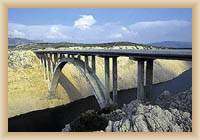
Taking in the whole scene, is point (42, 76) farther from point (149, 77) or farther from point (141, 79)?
point (149, 77)

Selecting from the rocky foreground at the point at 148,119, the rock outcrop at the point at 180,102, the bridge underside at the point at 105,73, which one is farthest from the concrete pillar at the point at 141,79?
the rock outcrop at the point at 180,102

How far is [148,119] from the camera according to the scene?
10203 mm

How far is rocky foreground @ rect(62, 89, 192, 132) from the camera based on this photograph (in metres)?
9.94

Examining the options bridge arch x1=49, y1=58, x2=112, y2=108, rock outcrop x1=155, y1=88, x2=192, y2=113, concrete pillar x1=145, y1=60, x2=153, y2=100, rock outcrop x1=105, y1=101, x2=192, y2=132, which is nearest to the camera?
rock outcrop x1=105, y1=101, x2=192, y2=132

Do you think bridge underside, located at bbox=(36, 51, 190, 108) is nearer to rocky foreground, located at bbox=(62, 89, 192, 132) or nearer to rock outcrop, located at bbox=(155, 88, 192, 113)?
rock outcrop, located at bbox=(155, 88, 192, 113)

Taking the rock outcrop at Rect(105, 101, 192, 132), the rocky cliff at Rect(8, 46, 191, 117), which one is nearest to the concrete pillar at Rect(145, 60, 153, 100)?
the rock outcrop at Rect(105, 101, 192, 132)

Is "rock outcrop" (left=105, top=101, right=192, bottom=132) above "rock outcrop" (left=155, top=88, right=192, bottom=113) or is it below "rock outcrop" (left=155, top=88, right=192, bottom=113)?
below

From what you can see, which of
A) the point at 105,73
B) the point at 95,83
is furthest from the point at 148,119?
the point at 95,83

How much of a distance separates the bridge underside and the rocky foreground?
874mm

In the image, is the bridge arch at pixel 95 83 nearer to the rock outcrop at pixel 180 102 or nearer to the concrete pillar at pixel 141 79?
the concrete pillar at pixel 141 79

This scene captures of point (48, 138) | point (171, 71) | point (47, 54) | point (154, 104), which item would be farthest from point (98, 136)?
point (47, 54)

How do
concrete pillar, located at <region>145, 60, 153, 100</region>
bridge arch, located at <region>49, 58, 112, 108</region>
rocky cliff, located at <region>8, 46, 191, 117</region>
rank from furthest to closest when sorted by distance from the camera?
rocky cliff, located at <region>8, 46, 191, 117</region> → bridge arch, located at <region>49, 58, 112, 108</region> → concrete pillar, located at <region>145, 60, 153, 100</region>

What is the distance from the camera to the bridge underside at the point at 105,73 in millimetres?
11766
